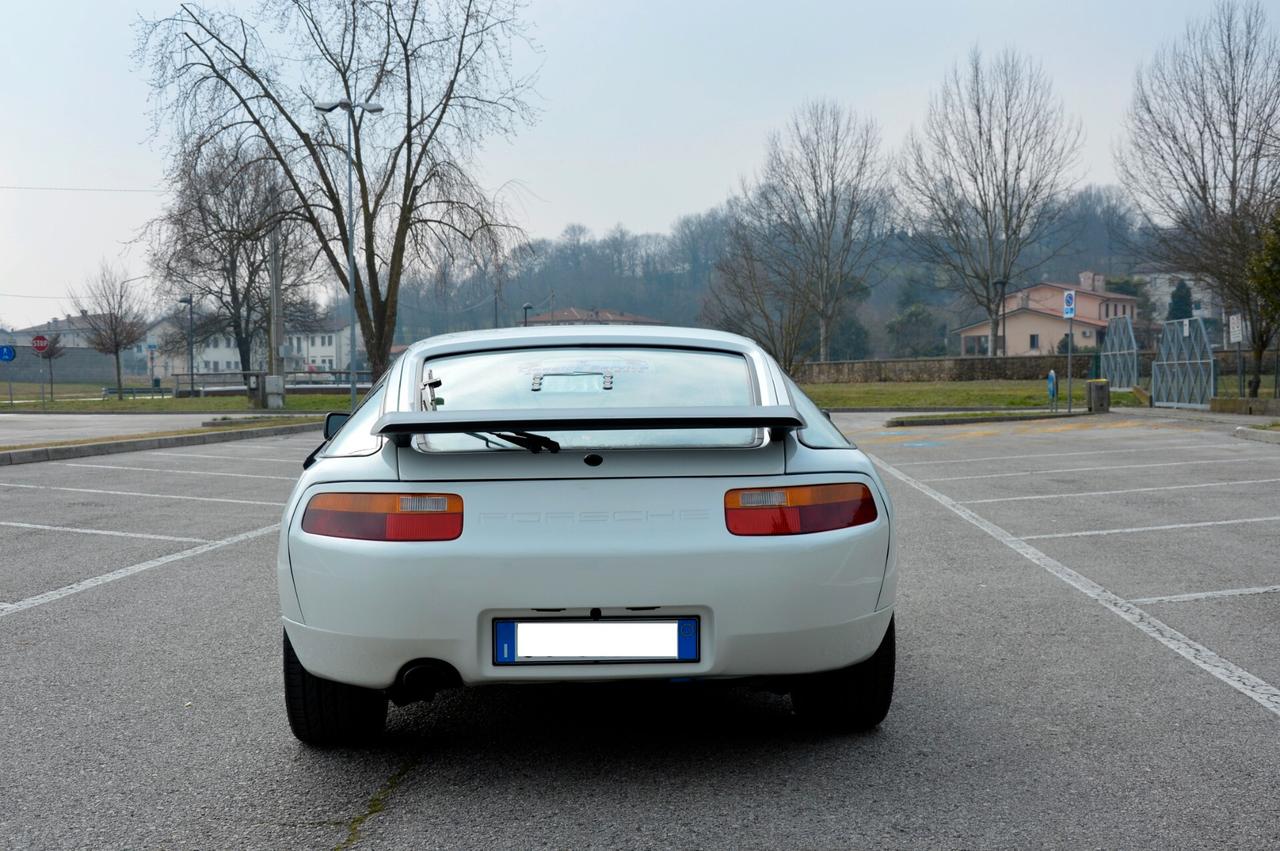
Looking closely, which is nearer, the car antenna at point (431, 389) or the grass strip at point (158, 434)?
the car antenna at point (431, 389)

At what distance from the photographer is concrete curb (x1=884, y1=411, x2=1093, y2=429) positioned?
24.1 meters

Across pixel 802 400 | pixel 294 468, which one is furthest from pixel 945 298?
pixel 802 400

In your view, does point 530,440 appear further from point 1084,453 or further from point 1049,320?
point 1049,320

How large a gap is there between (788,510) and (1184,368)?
28211 millimetres

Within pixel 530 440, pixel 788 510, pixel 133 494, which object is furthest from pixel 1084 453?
pixel 530 440

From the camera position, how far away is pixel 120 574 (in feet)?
22.8

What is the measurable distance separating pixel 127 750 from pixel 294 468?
37.3 ft

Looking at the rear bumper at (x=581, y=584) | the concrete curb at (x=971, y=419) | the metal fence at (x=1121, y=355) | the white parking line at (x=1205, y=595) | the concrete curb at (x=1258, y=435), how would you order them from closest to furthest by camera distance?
1. the rear bumper at (x=581, y=584)
2. the white parking line at (x=1205, y=595)
3. the concrete curb at (x=1258, y=435)
4. the concrete curb at (x=971, y=419)
5. the metal fence at (x=1121, y=355)

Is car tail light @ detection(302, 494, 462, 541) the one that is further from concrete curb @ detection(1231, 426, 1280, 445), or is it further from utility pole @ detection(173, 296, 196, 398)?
utility pole @ detection(173, 296, 196, 398)

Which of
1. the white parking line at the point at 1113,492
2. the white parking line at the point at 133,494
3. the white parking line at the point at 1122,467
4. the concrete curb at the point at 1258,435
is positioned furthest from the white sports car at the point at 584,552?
the concrete curb at the point at 1258,435

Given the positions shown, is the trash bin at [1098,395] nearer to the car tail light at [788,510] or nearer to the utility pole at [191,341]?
the car tail light at [788,510]

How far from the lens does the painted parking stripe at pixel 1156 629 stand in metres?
4.24

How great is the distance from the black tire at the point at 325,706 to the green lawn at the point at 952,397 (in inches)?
1214

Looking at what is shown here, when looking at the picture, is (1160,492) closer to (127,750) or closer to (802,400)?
(802,400)
